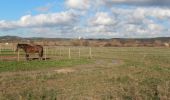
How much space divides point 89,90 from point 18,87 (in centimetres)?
365

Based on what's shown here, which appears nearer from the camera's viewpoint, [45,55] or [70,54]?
[45,55]

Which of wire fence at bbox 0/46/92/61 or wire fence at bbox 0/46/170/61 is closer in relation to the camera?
wire fence at bbox 0/46/92/61

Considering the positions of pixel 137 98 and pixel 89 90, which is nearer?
pixel 137 98

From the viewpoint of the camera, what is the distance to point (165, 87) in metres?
17.1

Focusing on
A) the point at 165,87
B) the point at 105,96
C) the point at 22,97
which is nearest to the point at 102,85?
the point at 165,87

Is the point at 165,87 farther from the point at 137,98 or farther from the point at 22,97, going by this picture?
the point at 22,97

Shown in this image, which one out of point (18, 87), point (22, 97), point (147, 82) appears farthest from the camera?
point (147, 82)

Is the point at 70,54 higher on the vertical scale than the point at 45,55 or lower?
lower

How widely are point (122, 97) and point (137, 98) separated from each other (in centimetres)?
56

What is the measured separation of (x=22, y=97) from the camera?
45.5 ft

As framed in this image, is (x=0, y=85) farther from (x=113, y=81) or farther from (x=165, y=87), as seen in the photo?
(x=165, y=87)

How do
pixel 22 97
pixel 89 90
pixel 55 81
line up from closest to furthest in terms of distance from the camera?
pixel 22 97
pixel 89 90
pixel 55 81

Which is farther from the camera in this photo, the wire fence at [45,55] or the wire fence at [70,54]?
the wire fence at [70,54]

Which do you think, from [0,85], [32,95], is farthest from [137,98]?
[0,85]
